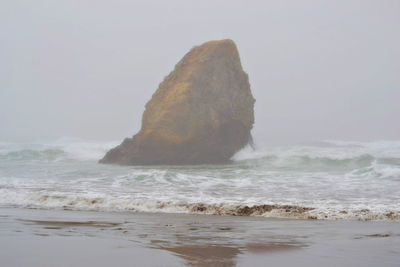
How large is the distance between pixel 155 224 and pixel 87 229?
101cm

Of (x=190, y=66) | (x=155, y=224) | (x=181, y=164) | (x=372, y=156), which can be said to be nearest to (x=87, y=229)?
(x=155, y=224)

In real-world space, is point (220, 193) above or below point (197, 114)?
below

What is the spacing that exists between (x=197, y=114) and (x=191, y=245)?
48.8 feet

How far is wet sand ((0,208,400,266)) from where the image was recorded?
284cm

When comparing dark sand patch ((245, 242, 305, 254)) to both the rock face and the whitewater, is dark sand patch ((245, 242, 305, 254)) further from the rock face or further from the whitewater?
the rock face

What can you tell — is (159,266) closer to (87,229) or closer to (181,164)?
(87,229)

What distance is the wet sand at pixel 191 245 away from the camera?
9.32ft

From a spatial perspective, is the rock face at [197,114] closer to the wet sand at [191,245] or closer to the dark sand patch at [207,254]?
the wet sand at [191,245]

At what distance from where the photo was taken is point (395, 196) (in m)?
8.43

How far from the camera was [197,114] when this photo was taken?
1833 cm

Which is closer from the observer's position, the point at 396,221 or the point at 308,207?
the point at 396,221

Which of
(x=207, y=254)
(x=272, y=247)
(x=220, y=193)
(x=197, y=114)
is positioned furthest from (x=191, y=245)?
(x=197, y=114)

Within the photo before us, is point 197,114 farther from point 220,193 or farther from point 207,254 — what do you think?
point 207,254

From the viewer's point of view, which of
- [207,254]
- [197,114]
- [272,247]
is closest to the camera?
[207,254]
